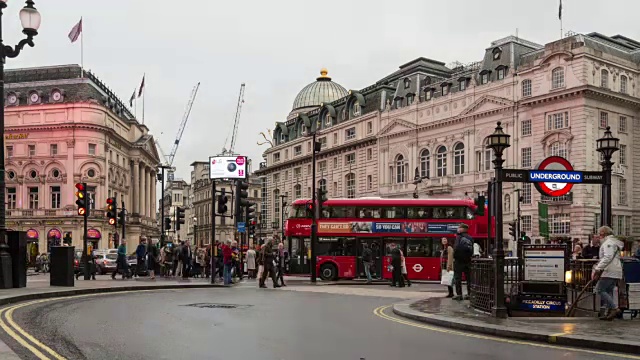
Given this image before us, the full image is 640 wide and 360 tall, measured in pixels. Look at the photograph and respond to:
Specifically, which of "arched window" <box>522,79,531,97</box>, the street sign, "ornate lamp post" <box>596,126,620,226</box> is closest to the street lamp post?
"ornate lamp post" <box>596,126,620,226</box>

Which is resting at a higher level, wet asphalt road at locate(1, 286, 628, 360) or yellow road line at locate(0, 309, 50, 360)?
yellow road line at locate(0, 309, 50, 360)

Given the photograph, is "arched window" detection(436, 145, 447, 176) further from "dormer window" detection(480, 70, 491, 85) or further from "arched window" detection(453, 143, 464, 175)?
"dormer window" detection(480, 70, 491, 85)

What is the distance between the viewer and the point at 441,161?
223ft

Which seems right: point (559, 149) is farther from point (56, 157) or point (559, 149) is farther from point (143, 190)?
point (143, 190)

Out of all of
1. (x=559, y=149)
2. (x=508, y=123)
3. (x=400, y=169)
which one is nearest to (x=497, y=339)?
(x=559, y=149)

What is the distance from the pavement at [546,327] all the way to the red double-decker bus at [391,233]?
55.2 feet

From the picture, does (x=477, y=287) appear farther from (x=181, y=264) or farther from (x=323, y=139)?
(x=323, y=139)

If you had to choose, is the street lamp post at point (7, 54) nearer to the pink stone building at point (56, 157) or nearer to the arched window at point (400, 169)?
the arched window at point (400, 169)

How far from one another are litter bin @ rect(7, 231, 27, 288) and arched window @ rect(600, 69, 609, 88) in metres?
48.5

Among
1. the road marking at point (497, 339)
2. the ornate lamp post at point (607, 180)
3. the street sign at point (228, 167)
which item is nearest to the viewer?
the road marking at point (497, 339)

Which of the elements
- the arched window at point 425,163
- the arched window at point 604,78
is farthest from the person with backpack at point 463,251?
the arched window at point 425,163

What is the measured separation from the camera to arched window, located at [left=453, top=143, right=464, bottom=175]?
65375 mm

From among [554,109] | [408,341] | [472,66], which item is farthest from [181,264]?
[472,66]

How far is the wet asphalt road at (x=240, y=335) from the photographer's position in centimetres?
871
